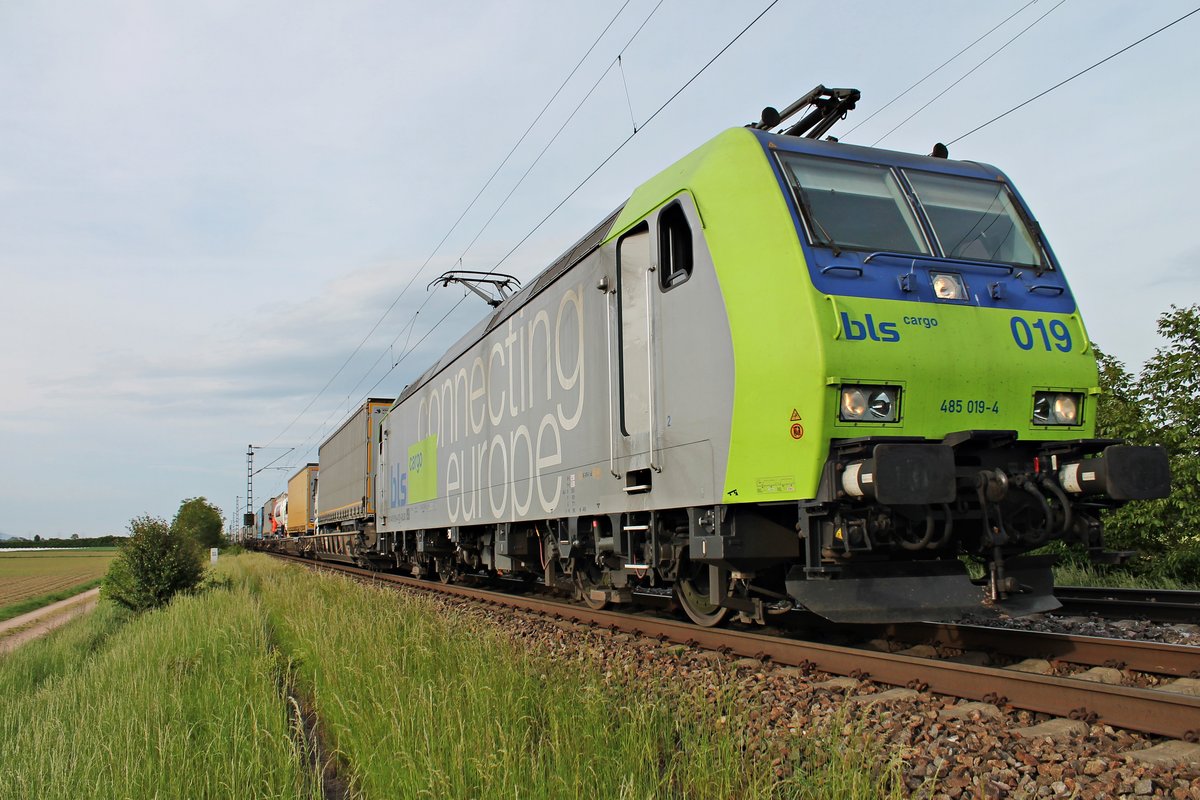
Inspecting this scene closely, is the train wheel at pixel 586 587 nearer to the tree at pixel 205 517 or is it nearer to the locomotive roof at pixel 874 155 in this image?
the locomotive roof at pixel 874 155

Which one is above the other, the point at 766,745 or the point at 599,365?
the point at 599,365

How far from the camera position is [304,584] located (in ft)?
47.8

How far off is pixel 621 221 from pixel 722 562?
10.3ft

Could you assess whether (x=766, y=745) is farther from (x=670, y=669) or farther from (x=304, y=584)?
(x=304, y=584)

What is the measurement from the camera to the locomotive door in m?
7.00

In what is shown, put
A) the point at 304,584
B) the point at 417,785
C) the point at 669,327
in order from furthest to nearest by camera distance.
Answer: the point at 304,584, the point at 669,327, the point at 417,785

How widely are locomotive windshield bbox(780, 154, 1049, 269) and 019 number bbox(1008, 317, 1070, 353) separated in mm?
597

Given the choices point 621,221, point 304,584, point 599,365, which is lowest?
point 304,584

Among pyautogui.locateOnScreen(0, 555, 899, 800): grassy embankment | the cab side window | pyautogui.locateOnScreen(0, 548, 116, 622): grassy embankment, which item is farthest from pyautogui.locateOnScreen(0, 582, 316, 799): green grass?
pyautogui.locateOnScreen(0, 548, 116, 622): grassy embankment

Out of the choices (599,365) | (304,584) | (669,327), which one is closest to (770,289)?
(669,327)

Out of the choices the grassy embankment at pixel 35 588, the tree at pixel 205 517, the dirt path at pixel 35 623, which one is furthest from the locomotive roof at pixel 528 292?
the tree at pixel 205 517

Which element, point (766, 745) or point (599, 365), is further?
point (599, 365)

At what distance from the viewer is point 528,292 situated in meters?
10.4

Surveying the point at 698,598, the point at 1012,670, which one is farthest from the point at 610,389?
the point at 1012,670
